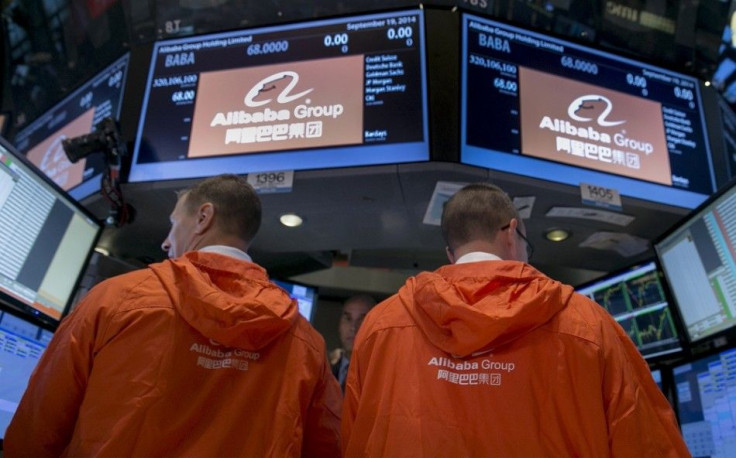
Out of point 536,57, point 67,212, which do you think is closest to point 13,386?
point 67,212

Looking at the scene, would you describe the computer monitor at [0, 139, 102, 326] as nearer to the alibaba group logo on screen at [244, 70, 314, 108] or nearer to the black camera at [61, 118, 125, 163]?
the black camera at [61, 118, 125, 163]

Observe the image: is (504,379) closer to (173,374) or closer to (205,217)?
(173,374)

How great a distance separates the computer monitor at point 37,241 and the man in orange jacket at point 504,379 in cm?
127

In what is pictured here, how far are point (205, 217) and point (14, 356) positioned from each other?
2.48 feet

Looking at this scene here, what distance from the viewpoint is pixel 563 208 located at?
2654mm

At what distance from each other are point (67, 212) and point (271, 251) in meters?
1.25

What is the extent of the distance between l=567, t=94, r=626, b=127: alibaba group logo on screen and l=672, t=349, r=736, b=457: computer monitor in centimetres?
108

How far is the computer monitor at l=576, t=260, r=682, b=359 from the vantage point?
2.46m

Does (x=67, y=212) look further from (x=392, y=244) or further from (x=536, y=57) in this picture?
(x=536, y=57)

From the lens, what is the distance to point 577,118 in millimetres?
2668

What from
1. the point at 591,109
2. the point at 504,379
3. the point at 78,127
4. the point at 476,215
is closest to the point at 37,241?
the point at 78,127

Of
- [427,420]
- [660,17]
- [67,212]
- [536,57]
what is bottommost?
[427,420]

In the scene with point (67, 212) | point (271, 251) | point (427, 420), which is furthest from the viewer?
point (271, 251)

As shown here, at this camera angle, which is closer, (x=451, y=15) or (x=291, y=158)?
(x=291, y=158)
